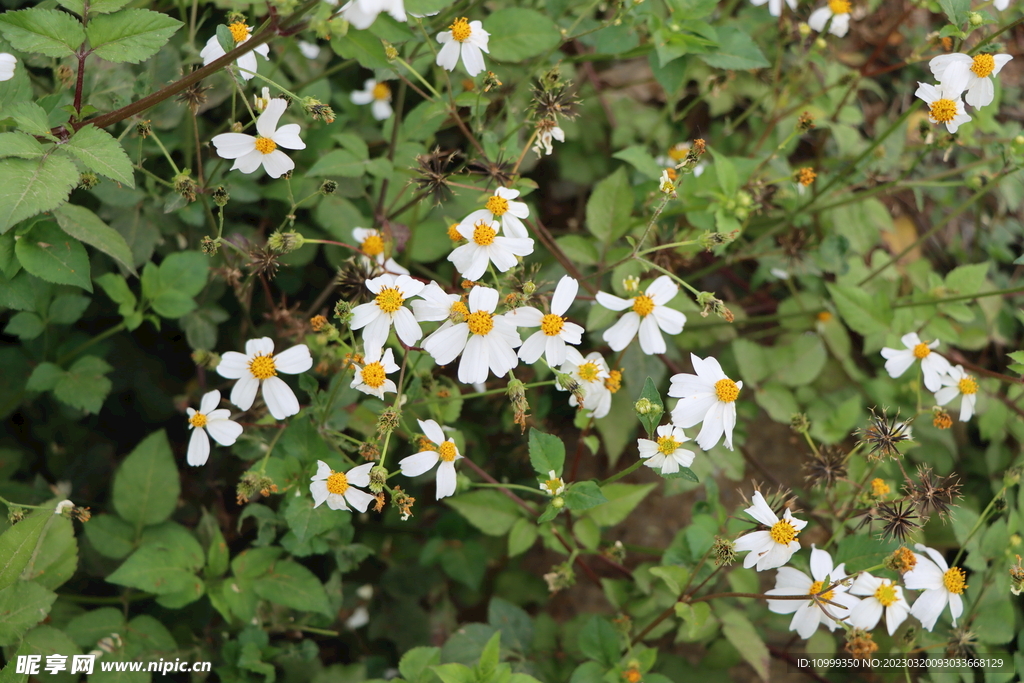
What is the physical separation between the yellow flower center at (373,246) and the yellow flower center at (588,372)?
2.32 feet

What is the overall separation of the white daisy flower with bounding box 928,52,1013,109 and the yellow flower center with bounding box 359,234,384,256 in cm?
168

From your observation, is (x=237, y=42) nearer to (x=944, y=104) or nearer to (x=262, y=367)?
(x=262, y=367)

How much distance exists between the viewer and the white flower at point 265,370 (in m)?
1.89

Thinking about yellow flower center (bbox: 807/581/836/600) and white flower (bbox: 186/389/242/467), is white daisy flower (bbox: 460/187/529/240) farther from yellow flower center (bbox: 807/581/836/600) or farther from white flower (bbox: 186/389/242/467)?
yellow flower center (bbox: 807/581/836/600)

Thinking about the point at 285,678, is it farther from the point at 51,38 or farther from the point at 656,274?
the point at 51,38

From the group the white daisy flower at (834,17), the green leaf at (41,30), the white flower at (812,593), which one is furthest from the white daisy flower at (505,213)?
the white daisy flower at (834,17)

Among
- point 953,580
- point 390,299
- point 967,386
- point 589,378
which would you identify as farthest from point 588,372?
point 967,386

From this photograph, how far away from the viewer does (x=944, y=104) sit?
2035 mm

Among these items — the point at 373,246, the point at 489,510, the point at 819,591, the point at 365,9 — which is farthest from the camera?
the point at 489,510

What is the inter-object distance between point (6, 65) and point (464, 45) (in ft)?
3.88

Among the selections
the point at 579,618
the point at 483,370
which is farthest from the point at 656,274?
the point at 579,618

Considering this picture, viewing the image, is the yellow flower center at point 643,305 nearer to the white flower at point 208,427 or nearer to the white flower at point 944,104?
the white flower at point 944,104

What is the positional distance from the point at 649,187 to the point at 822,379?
1045mm

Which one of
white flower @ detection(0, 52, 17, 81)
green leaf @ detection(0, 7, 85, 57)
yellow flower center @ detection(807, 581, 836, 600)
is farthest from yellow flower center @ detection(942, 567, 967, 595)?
white flower @ detection(0, 52, 17, 81)
